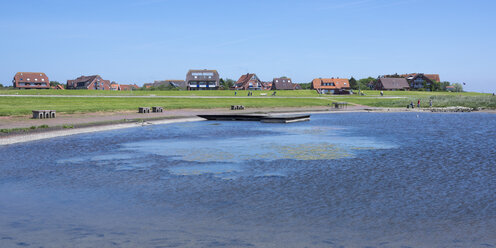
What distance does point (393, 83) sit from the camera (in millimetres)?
190375

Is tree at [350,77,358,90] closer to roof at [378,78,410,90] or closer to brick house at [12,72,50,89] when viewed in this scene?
roof at [378,78,410,90]

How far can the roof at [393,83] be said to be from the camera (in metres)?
188

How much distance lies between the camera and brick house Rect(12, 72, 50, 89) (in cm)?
18212

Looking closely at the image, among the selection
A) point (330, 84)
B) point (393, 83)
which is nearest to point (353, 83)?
point (330, 84)

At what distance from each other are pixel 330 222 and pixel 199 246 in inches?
147

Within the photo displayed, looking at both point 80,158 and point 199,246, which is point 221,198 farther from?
point 80,158

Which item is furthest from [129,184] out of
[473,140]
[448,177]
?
[473,140]

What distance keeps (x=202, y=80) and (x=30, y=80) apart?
72.5 m

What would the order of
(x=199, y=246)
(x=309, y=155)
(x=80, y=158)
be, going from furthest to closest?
(x=309, y=155), (x=80, y=158), (x=199, y=246)

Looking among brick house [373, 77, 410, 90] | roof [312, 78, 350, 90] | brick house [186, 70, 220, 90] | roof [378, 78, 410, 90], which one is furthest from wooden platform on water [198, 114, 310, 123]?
brick house [373, 77, 410, 90]

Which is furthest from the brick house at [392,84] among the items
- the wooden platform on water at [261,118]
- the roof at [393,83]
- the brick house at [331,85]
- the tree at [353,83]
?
the wooden platform on water at [261,118]

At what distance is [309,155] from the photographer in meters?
23.3

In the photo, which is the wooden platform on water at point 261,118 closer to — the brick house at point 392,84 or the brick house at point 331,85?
the brick house at point 331,85

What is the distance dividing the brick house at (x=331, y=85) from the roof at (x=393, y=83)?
14.9 metres
